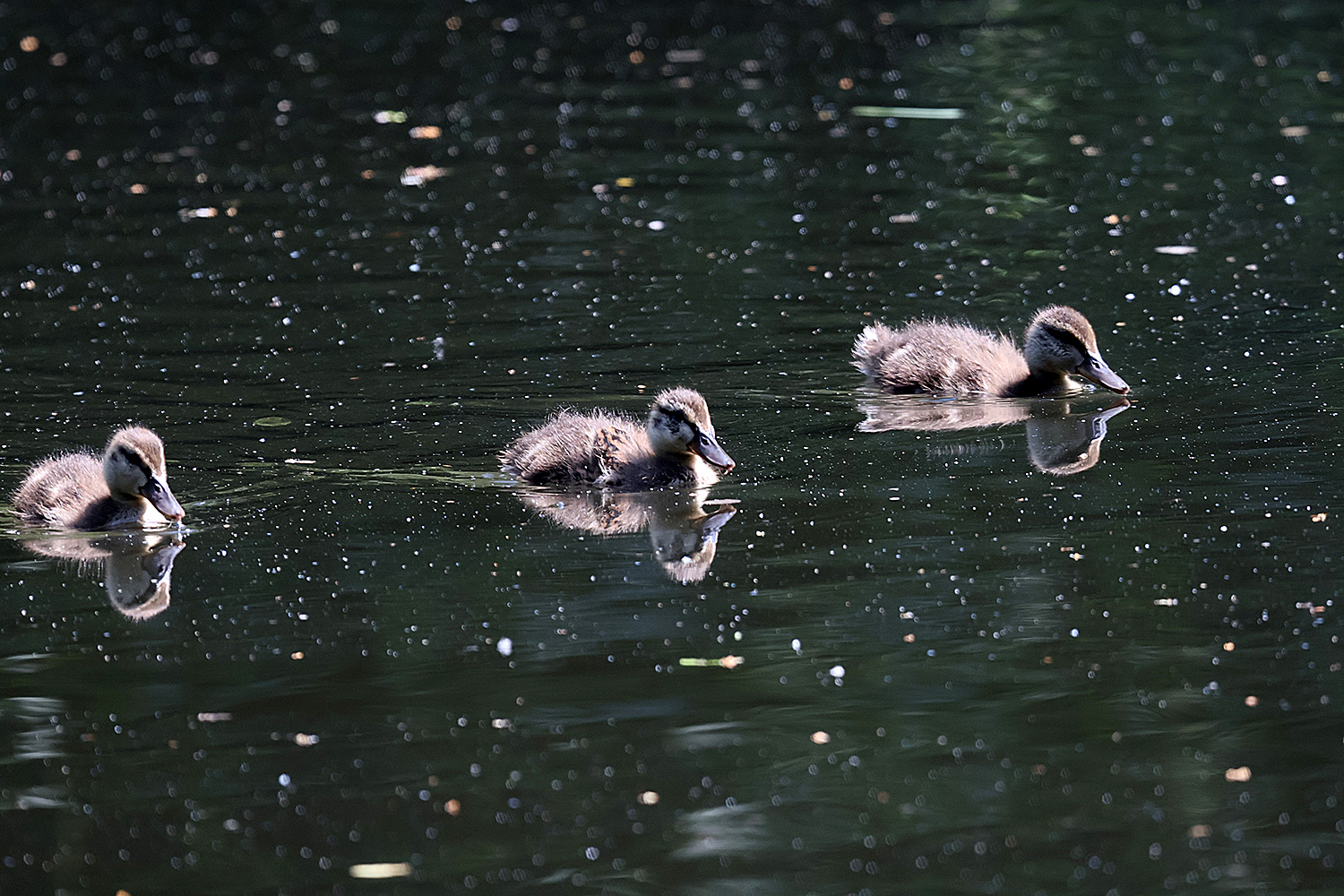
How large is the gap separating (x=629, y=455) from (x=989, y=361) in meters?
2.40

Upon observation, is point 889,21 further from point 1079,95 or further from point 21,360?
point 21,360

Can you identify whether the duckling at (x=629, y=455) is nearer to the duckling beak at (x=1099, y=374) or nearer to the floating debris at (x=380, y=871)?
the duckling beak at (x=1099, y=374)

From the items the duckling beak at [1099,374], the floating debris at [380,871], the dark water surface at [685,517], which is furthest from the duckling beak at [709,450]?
the floating debris at [380,871]

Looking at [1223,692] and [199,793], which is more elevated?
[199,793]

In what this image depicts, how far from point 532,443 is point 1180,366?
3.57m

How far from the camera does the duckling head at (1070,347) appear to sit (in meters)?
9.26

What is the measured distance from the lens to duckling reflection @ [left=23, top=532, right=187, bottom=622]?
6613mm

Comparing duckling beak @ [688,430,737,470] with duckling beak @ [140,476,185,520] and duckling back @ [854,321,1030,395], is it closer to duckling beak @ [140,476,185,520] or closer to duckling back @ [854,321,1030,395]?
duckling back @ [854,321,1030,395]

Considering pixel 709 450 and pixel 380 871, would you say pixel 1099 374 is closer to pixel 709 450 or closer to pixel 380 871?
pixel 709 450

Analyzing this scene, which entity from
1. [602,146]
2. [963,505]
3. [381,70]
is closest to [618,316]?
[963,505]

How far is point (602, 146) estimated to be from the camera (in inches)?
651

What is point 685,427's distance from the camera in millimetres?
7945

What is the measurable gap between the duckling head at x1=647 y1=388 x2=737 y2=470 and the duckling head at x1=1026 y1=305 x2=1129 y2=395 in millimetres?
2191

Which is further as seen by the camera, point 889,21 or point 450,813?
point 889,21
